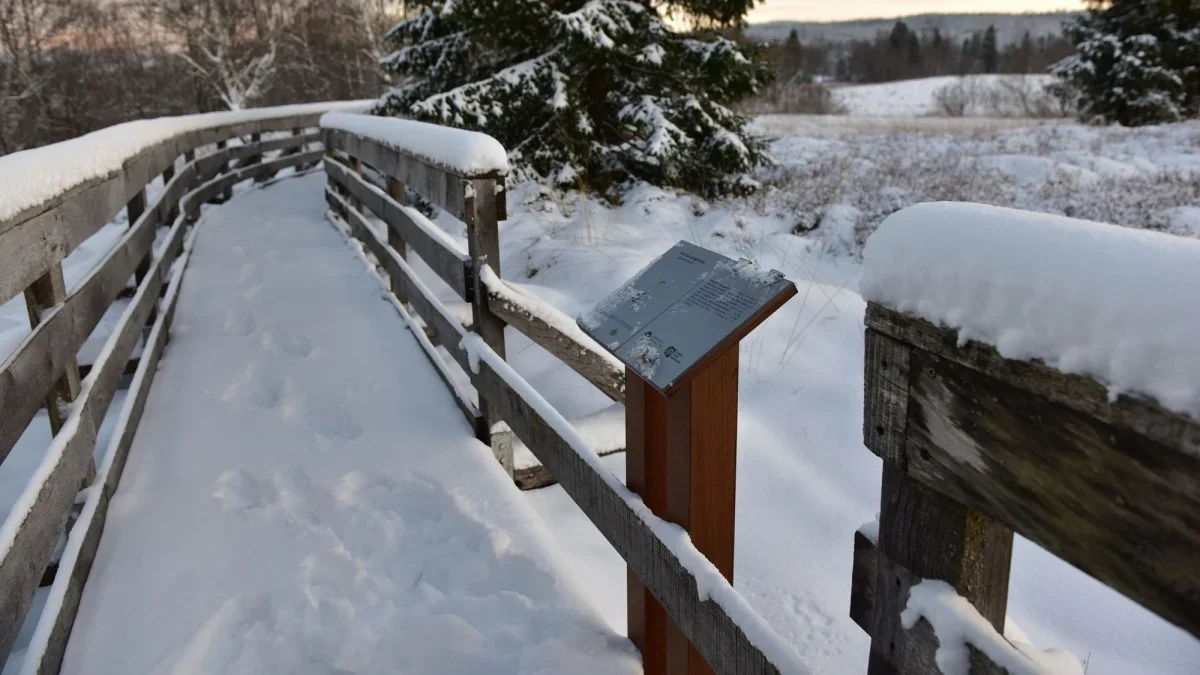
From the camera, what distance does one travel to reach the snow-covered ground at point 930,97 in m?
39.2

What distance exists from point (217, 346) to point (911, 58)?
4668 inches

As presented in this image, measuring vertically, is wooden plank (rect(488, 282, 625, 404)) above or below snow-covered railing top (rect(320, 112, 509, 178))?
below

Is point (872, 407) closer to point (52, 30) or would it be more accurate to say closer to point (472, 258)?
point (472, 258)

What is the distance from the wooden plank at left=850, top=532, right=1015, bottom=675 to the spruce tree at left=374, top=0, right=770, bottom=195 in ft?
23.9

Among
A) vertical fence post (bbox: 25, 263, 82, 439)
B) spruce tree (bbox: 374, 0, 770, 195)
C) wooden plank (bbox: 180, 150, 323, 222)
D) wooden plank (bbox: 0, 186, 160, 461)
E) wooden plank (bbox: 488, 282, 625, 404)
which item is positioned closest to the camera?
wooden plank (bbox: 0, 186, 160, 461)

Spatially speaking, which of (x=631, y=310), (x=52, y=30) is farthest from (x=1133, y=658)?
(x=52, y=30)

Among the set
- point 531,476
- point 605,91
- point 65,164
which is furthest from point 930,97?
point 65,164

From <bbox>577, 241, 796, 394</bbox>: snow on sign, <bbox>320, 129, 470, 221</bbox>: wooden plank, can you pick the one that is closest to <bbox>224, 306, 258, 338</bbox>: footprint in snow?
<bbox>320, 129, 470, 221</bbox>: wooden plank

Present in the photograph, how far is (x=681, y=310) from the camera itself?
1.92 metres

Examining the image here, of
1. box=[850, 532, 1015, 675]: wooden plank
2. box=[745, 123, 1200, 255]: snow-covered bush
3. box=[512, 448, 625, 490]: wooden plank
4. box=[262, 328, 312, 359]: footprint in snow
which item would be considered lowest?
box=[512, 448, 625, 490]: wooden plank

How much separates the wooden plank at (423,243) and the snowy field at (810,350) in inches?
36.0

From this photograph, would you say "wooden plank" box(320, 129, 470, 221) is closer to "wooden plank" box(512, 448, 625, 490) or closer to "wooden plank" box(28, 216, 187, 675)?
"wooden plank" box(512, 448, 625, 490)

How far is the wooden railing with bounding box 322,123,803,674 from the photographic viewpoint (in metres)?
1.78

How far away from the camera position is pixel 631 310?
6.89 feet
